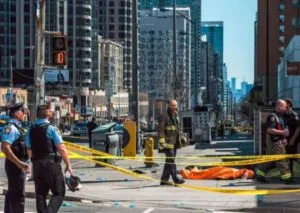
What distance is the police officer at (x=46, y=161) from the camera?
9.29m

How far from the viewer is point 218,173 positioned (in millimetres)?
16578

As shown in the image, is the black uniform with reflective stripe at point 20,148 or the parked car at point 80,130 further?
the parked car at point 80,130

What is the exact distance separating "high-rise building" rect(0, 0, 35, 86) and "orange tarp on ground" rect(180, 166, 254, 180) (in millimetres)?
78947

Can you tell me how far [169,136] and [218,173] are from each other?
2.06 metres

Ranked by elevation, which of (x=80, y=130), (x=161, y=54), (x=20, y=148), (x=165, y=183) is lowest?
(x=80, y=130)

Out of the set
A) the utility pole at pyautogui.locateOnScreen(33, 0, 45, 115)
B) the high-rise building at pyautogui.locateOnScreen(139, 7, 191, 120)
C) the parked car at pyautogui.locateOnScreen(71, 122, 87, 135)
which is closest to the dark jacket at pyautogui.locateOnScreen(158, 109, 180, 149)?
the utility pole at pyautogui.locateOnScreen(33, 0, 45, 115)

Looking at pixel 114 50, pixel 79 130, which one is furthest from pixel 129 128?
pixel 114 50

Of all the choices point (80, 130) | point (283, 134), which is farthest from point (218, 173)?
point (80, 130)

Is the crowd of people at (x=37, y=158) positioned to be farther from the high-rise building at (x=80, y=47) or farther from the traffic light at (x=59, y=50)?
the high-rise building at (x=80, y=47)

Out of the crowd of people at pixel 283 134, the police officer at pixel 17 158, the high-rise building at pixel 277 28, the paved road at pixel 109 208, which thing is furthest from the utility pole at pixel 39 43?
the high-rise building at pixel 277 28

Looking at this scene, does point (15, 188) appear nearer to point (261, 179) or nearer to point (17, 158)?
point (17, 158)

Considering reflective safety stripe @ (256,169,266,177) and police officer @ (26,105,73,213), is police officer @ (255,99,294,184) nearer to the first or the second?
reflective safety stripe @ (256,169,266,177)

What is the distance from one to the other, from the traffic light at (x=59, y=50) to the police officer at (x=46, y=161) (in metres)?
10.9

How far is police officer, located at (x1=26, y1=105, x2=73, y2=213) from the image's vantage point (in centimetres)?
929
